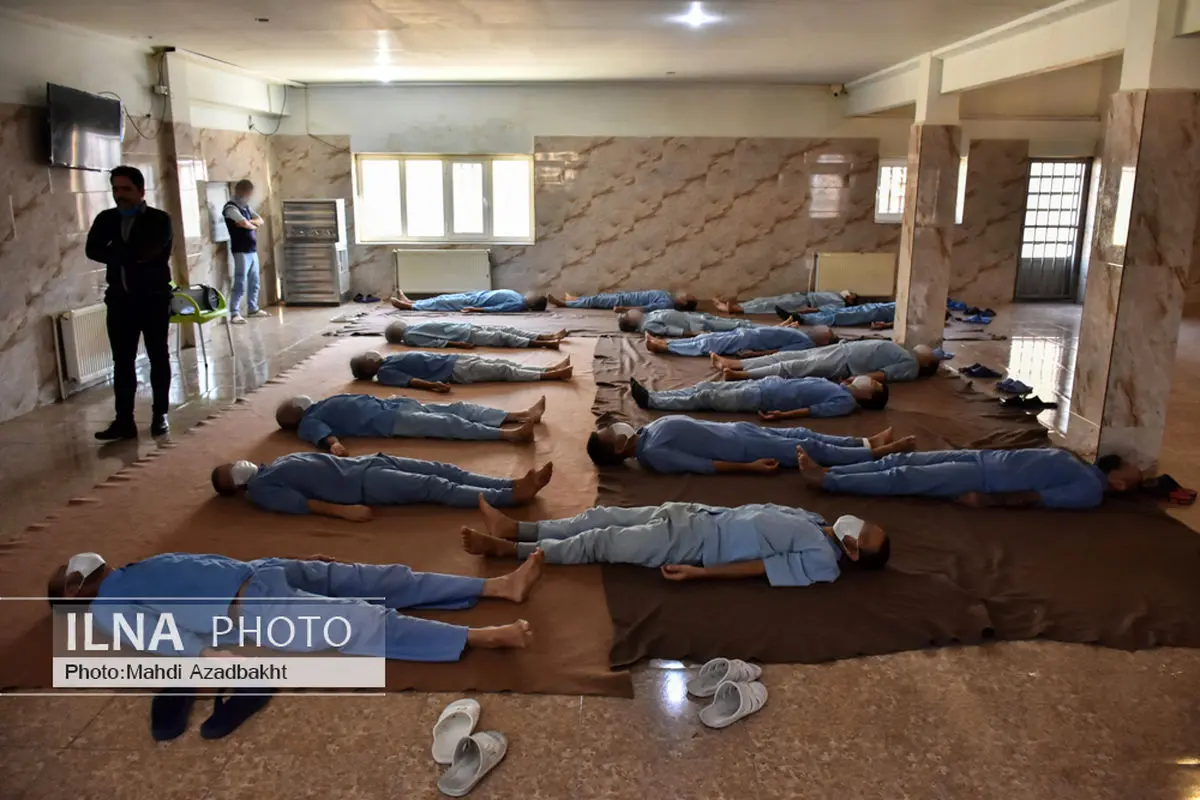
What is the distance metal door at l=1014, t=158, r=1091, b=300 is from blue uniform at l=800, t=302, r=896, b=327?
2723mm

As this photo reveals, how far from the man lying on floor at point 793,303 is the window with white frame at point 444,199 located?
2.85m

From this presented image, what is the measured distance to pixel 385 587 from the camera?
3.15 meters

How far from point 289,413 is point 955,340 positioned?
644 cm

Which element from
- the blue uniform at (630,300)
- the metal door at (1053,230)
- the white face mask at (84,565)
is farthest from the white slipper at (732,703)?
the metal door at (1053,230)

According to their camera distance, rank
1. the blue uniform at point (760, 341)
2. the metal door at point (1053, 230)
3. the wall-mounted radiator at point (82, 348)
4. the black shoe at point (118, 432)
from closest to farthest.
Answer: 1. the black shoe at point (118, 432)
2. the wall-mounted radiator at point (82, 348)
3. the blue uniform at point (760, 341)
4. the metal door at point (1053, 230)

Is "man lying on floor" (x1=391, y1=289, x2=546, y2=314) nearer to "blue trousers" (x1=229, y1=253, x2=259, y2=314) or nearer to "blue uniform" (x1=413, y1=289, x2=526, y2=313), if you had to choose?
"blue uniform" (x1=413, y1=289, x2=526, y2=313)

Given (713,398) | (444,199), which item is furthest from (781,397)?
(444,199)

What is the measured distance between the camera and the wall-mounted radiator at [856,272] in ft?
36.1

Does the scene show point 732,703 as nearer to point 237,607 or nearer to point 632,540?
point 632,540

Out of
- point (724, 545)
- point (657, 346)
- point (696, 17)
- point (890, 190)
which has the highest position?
point (696, 17)

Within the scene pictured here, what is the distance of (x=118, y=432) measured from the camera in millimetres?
5289

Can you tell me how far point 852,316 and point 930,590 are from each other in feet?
21.2

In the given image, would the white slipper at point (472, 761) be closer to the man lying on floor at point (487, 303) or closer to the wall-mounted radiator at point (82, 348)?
the wall-mounted radiator at point (82, 348)

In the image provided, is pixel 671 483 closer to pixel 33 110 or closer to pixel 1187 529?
pixel 1187 529
